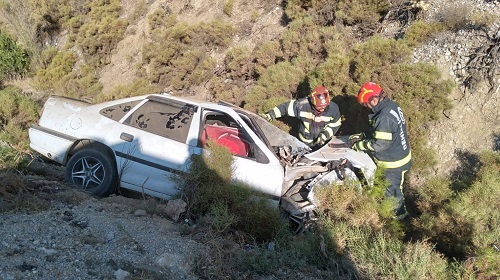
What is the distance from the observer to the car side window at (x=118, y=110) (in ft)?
18.9

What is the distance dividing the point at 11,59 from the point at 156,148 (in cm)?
1330

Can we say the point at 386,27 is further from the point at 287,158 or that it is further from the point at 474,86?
the point at 287,158

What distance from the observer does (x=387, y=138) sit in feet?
19.7

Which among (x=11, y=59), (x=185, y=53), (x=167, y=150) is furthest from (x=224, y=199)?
(x=11, y=59)

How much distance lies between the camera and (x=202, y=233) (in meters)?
4.49

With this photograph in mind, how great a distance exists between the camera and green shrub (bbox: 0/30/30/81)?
15.7 m

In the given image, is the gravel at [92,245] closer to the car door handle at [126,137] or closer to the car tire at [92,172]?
the car tire at [92,172]

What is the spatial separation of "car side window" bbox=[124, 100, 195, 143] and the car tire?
58 centimetres

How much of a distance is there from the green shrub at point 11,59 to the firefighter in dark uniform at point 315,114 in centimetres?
1241

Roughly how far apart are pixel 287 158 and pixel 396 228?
159 cm

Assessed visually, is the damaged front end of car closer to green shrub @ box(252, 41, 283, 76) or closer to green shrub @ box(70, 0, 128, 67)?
green shrub @ box(252, 41, 283, 76)

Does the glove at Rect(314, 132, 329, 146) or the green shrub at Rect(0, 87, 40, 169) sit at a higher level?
the green shrub at Rect(0, 87, 40, 169)

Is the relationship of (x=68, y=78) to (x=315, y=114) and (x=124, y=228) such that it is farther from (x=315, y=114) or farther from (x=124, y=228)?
(x=124, y=228)

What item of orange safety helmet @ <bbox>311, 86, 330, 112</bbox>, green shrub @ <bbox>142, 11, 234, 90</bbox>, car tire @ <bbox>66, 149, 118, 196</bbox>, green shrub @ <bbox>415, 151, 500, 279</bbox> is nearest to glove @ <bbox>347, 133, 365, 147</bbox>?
orange safety helmet @ <bbox>311, 86, 330, 112</bbox>
